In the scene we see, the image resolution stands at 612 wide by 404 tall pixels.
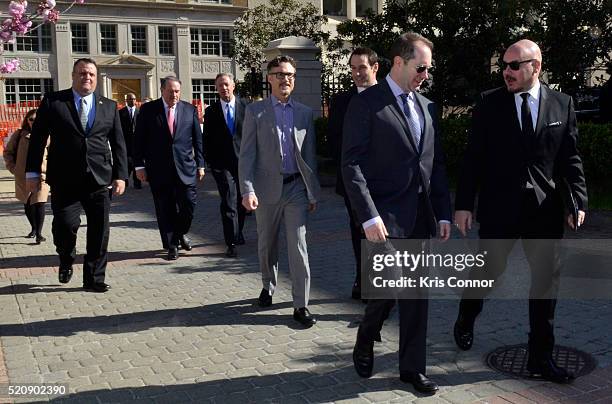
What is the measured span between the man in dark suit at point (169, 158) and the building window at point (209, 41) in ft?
122

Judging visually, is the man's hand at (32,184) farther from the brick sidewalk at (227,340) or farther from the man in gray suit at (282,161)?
the man in gray suit at (282,161)

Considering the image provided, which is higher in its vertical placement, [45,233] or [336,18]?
[336,18]

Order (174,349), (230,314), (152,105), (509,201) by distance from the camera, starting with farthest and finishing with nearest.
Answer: (152,105) → (230,314) → (174,349) → (509,201)

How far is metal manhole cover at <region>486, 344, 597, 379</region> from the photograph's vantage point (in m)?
4.45

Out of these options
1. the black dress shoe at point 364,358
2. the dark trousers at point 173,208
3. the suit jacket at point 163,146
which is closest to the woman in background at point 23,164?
the suit jacket at point 163,146

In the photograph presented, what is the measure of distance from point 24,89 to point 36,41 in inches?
113

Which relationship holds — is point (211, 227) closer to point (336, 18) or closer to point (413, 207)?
point (413, 207)

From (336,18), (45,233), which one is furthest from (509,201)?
(336,18)

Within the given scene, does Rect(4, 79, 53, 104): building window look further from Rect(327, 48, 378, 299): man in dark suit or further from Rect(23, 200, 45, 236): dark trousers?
Rect(327, 48, 378, 299): man in dark suit

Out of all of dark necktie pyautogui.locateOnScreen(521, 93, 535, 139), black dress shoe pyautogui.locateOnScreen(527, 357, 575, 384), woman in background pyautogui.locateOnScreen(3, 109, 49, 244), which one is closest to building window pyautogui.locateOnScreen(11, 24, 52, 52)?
woman in background pyautogui.locateOnScreen(3, 109, 49, 244)

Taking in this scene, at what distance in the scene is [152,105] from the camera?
8.44 m

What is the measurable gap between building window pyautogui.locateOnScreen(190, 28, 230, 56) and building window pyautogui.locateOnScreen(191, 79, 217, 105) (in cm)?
181

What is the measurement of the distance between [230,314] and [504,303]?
238 cm

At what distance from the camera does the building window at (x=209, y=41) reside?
44.3 meters
